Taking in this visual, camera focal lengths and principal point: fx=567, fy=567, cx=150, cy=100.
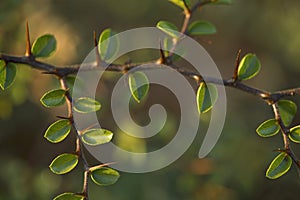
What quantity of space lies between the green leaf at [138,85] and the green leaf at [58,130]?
125 millimetres

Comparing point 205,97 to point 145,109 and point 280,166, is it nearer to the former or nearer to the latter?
point 280,166

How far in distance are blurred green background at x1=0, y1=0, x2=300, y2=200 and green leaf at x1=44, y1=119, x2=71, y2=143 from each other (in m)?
0.54

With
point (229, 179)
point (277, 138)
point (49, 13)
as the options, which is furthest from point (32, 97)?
point (277, 138)

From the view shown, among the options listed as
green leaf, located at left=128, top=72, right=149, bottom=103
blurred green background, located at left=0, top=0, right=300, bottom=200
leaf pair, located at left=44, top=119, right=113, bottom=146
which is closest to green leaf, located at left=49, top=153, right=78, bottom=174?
leaf pair, located at left=44, top=119, right=113, bottom=146

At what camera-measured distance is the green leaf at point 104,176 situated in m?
0.89

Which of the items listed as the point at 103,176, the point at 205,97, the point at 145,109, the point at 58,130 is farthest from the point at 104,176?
the point at 145,109

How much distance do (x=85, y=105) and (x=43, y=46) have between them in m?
0.16

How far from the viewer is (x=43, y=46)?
1.01 metres

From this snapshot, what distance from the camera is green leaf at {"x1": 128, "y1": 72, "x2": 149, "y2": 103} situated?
963mm

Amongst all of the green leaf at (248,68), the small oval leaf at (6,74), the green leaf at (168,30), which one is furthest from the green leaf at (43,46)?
the green leaf at (248,68)

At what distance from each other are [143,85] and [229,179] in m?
0.97

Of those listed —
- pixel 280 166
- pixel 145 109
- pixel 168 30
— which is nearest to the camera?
pixel 280 166

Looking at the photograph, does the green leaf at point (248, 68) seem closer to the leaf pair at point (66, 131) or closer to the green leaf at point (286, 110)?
the green leaf at point (286, 110)

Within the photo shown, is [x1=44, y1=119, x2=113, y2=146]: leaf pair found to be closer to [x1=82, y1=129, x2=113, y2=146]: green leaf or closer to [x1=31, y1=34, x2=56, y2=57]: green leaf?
[x1=82, y1=129, x2=113, y2=146]: green leaf
